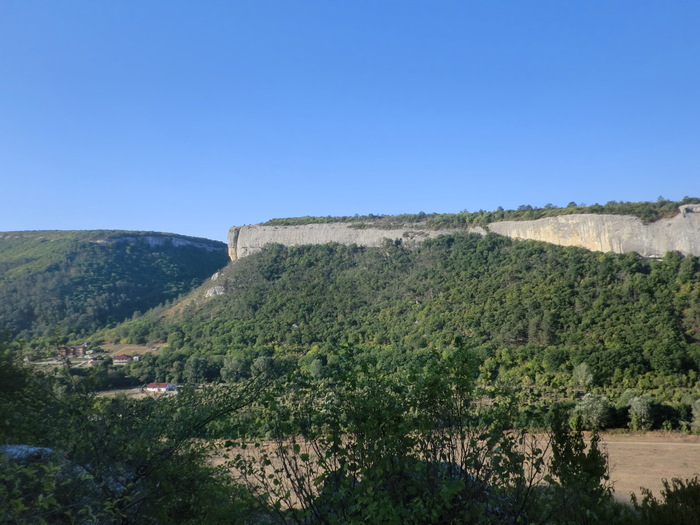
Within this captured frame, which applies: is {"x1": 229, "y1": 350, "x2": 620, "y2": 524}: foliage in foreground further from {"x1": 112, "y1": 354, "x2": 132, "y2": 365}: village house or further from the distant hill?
the distant hill

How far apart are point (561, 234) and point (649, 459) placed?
78.0 feet

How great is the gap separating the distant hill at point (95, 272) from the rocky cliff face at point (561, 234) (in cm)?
1036

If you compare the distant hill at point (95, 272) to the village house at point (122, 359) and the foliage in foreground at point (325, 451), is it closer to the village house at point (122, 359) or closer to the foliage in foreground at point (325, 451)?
the village house at point (122, 359)

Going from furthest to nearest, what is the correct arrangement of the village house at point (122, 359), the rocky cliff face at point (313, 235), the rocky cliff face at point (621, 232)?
the rocky cliff face at point (313, 235) < the rocky cliff face at point (621, 232) < the village house at point (122, 359)

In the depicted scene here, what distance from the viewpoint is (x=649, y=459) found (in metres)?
14.8

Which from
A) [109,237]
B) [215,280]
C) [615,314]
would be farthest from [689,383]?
[109,237]

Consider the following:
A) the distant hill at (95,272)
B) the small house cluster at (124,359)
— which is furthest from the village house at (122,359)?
the distant hill at (95,272)

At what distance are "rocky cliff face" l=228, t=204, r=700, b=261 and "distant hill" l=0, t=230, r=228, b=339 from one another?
1036 cm

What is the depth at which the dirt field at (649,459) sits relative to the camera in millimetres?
12773

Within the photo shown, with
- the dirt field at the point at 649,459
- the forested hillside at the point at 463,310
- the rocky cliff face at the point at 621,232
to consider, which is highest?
the rocky cliff face at the point at 621,232

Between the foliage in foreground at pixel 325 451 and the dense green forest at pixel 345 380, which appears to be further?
the dense green forest at pixel 345 380

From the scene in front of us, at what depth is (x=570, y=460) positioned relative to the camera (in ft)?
19.0

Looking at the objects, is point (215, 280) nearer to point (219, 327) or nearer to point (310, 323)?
point (219, 327)

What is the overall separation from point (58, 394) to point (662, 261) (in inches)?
1359
